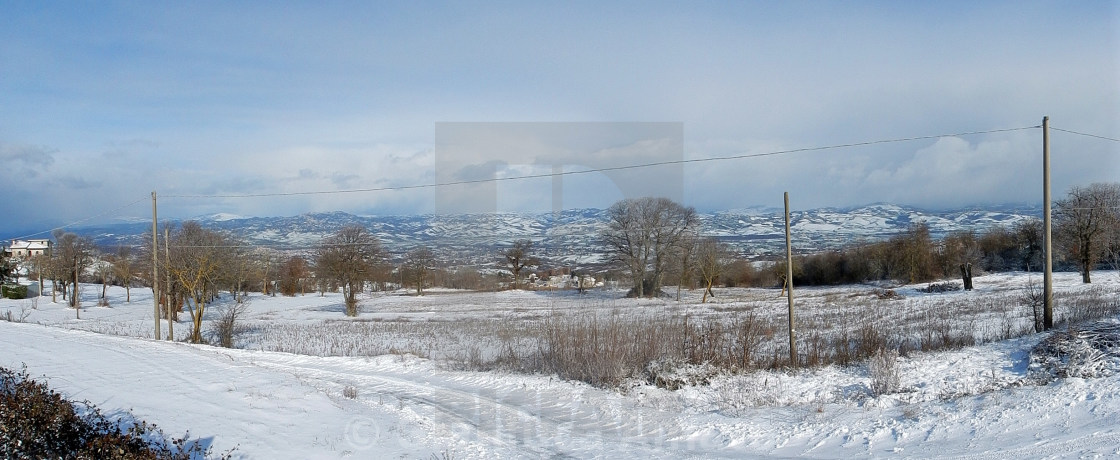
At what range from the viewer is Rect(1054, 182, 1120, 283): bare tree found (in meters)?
39.0

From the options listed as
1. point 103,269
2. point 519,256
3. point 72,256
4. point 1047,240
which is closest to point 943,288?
point 1047,240

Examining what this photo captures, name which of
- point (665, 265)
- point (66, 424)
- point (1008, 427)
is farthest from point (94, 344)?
point (665, 265)

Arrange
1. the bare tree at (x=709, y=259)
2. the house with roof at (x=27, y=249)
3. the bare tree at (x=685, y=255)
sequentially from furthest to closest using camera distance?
1. the house with roof at (x=27, y=249)
2. the bare tree at (x=709, y=259)
3. the bare tree at (x=685, y=255)

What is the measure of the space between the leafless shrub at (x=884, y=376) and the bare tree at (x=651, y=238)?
33.5 m

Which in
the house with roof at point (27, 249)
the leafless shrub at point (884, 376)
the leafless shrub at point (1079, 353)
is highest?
the house with roof at point (27, 249)

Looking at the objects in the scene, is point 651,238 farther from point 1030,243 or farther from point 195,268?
point 1030,243

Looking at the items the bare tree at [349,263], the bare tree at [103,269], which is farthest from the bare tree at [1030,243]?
the bare tree at [103,269]

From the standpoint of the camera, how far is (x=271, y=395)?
36.3 ft

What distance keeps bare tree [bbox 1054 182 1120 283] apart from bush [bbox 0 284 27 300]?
8291cm

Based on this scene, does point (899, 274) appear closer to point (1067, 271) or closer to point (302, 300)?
point (1067, 271)

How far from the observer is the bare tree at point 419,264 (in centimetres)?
2365

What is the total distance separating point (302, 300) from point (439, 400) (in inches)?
2164

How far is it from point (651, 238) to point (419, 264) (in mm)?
24636

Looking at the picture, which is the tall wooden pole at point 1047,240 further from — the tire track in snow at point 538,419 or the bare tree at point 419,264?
the bare tree at point 419,264
